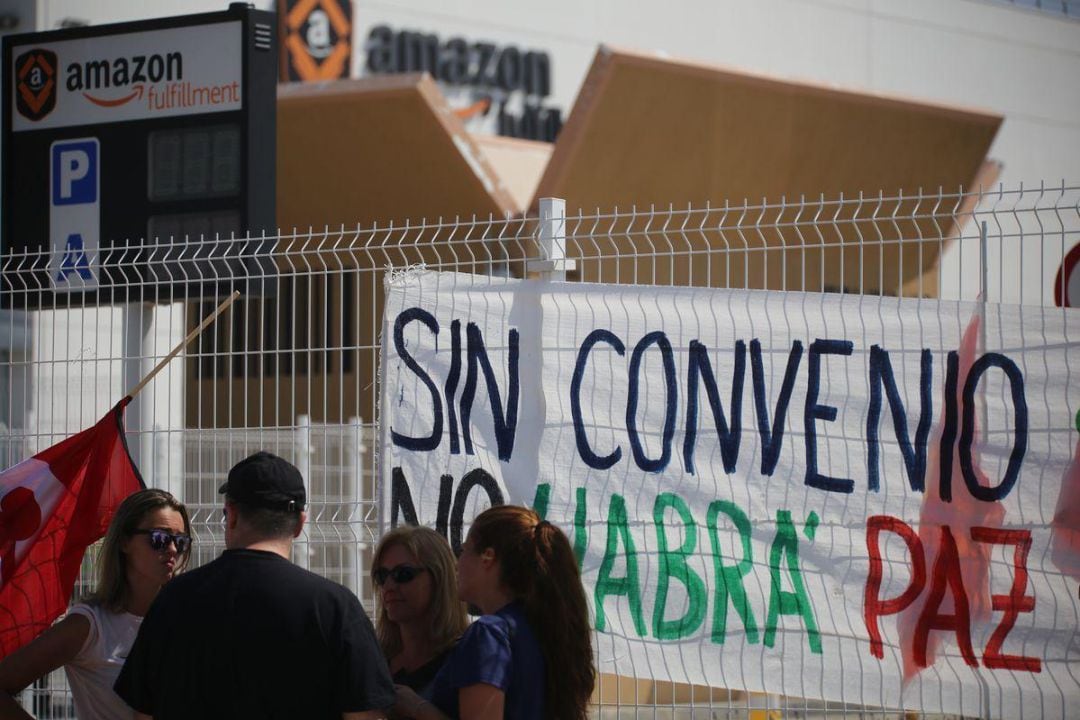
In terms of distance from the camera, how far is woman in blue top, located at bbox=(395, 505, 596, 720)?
3676 millimetres

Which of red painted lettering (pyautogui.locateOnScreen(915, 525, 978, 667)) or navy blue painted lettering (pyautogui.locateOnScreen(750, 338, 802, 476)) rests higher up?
navy blue painted lettering (pyautogui.locateOnScreen(750, 338, 802, 476))

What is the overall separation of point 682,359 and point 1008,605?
3.96 ft

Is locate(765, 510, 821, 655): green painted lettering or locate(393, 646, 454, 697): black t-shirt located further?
locate(765, 510, 821, 655): green painted lettering

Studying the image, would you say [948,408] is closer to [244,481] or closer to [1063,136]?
[244,481]

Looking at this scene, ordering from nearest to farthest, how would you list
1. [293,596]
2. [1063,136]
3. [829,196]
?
[293,596] → [829,196] → [1063,136]

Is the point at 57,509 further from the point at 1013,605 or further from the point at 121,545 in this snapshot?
the point at 1013,605

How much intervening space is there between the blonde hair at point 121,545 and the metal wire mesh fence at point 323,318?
2.51ft

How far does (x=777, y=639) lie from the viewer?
15.3ft

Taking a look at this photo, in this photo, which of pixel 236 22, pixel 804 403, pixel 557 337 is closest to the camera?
pixel 804 403

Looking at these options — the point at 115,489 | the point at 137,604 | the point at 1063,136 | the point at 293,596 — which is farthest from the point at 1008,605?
the point at 1063,136

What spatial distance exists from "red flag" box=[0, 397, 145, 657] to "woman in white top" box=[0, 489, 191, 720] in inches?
38.1

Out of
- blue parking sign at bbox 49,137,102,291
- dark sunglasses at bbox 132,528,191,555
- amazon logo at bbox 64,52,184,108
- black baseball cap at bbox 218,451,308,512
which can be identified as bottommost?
dark sunglasses at bbox 132,528,191,555

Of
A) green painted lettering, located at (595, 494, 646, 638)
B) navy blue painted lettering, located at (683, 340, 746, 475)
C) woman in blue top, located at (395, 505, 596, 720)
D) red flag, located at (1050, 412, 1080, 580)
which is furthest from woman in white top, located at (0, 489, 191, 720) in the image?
red flag, located at (1050, 412, 1080, 580)

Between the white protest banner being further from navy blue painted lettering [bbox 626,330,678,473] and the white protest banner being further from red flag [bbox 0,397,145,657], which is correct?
red flag [bbox 0,397,145,657]
